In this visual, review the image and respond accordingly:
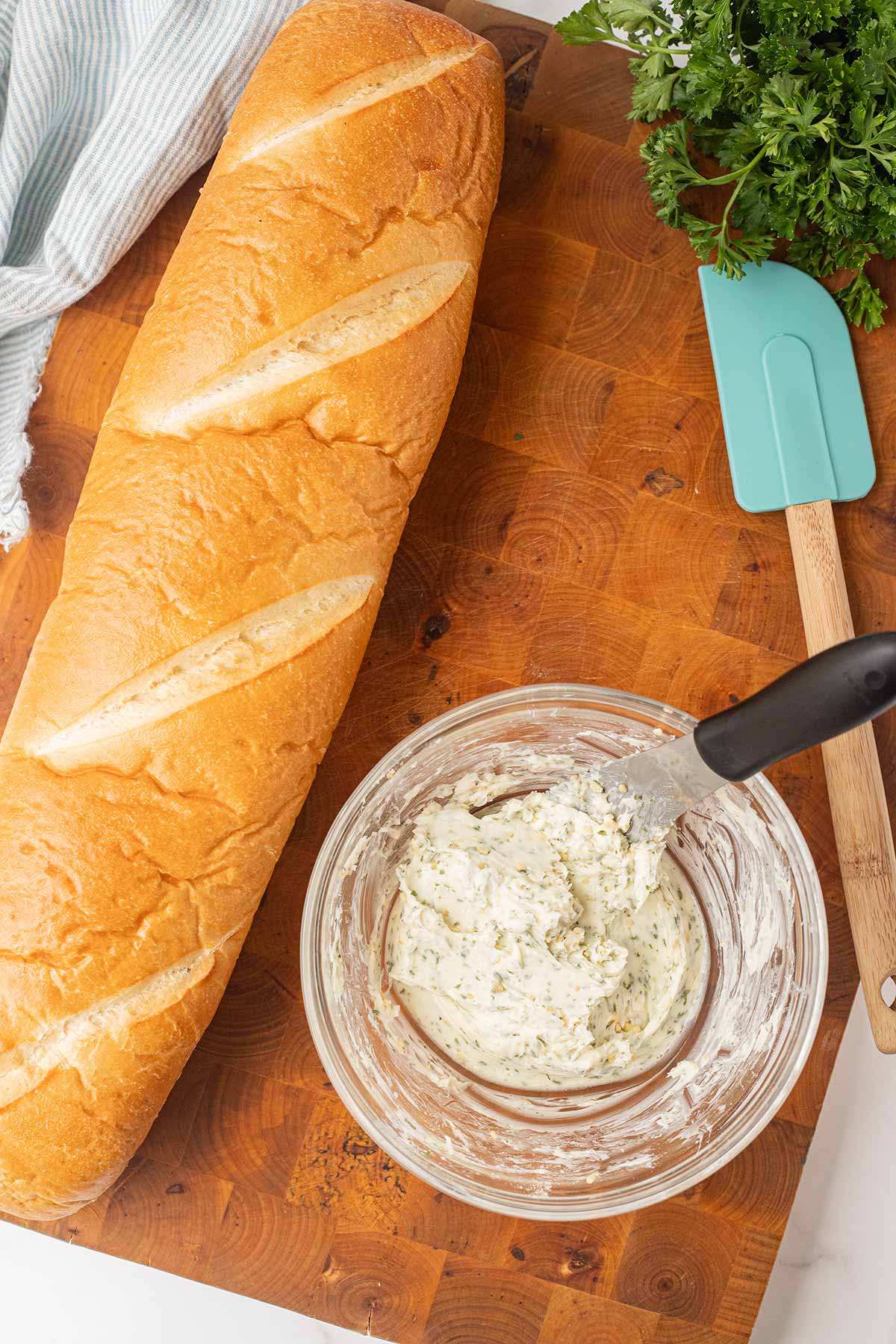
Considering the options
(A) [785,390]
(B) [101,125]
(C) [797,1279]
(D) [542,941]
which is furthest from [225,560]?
(C) [797,1279]

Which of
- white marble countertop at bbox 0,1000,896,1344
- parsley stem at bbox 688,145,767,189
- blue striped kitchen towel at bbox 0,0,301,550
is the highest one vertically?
blue striped kitchen towel at bbox 0,0,301,550

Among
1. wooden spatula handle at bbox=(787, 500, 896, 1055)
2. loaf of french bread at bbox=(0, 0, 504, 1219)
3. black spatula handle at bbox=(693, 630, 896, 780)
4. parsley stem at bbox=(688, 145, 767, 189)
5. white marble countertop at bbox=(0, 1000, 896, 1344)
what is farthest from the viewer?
white marble countertop at bbox=(0, 1000, 896, 1344)

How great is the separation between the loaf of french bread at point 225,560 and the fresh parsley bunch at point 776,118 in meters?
0.29

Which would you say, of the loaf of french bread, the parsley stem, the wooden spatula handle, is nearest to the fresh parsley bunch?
the parsley stem

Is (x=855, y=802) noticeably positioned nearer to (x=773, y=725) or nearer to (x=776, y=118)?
(x=773, y=725)

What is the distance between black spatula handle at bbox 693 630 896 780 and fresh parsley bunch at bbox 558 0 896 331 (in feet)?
2.80

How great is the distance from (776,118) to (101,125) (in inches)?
43.0

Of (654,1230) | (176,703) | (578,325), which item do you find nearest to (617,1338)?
(654,1230)

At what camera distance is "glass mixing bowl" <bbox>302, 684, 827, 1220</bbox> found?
1.57 meters

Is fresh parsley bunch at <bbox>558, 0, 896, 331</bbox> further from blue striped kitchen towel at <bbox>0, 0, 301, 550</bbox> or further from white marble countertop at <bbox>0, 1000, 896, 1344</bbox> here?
white marble countertop at <bbox>0, 1000, 896, 1344</bbox>

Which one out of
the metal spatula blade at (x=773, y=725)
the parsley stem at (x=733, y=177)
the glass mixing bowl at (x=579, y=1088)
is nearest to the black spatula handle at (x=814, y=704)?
the metal spatula blade at (x=773, y=725)

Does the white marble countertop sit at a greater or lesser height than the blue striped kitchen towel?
lesser

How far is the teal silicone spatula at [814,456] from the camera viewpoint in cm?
169

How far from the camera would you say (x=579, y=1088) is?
169 cm
